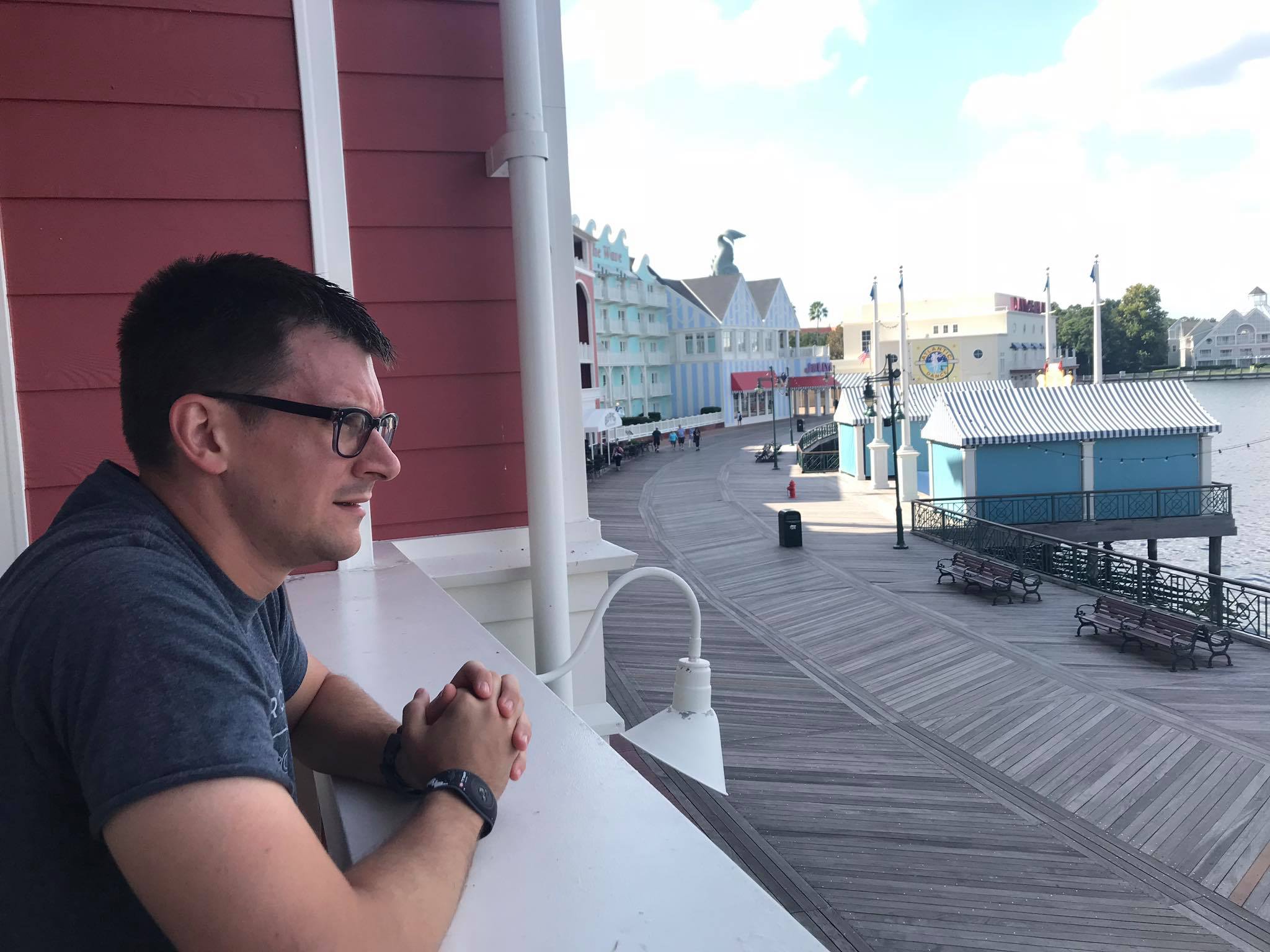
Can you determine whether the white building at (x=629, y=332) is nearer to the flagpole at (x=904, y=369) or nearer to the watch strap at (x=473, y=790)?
the flagpole at (x=904, y=369)

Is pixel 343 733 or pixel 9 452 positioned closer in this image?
pixel 343 733

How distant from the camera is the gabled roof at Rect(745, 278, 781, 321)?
188ft

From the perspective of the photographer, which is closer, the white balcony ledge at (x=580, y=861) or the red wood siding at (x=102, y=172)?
the white balcony ledge at (x=580, y=861)

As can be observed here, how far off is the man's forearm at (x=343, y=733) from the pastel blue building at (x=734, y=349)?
1856 inches

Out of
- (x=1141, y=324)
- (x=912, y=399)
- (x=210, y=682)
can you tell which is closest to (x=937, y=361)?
(x=912, y=399)

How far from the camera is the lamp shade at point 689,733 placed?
5.87 feet

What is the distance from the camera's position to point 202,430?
3.44 feet

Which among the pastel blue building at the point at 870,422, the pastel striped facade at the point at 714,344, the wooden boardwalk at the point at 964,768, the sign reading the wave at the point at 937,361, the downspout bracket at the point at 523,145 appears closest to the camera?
the downspout bracket at the point at 523,145

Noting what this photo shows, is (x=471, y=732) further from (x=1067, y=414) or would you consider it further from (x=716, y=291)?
(x=716, y=291)

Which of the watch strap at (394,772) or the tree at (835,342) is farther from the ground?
the tree at (835,342)

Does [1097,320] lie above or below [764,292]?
below

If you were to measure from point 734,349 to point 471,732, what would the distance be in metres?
52.4

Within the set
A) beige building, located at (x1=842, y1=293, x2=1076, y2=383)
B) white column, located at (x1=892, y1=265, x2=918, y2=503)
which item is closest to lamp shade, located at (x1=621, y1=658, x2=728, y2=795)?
white column, located at (x1=892, y1=265, x2=918, y2=503)

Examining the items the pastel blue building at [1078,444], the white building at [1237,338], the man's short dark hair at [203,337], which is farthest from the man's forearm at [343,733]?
the white building at [1237,338]
